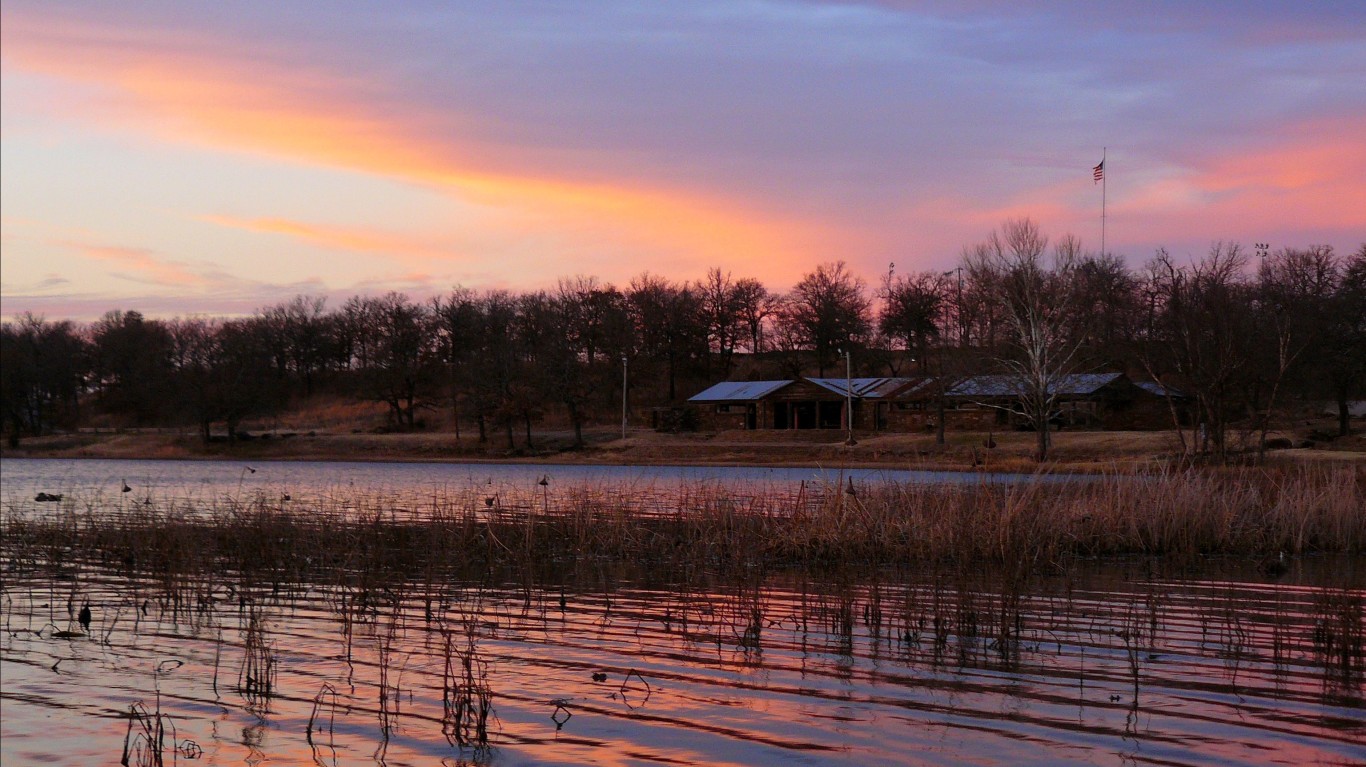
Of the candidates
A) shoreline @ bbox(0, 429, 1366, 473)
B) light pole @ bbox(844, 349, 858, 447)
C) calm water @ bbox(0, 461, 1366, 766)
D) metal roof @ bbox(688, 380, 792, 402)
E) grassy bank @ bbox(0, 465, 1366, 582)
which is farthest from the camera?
metal roof @ bbox(688, 380, 792, 402)

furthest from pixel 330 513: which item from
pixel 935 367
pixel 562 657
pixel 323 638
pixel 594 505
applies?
pixel 935 367

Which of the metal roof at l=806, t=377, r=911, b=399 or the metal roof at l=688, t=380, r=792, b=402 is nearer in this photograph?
the metal roof at l=806, t=377, r=911, b=399

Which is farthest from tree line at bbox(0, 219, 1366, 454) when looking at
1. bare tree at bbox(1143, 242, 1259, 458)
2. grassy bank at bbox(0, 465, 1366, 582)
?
grassy bank at bbox(0, 465, 1366, 582)

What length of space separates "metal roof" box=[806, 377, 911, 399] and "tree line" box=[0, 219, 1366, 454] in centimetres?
274

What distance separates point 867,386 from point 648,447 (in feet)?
58.1

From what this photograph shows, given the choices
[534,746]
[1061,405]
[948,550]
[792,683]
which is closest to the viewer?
[534,746]

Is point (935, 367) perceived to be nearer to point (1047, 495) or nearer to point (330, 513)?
point (1047, 495)

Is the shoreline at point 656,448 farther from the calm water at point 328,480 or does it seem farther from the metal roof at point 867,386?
the metal roof at point 867,386

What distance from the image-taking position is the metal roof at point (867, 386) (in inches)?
3223

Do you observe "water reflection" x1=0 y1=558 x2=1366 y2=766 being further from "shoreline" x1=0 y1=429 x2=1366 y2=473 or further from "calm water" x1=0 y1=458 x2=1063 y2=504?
"shoreline" x1=0 y1=429 x2=1366 y2=473

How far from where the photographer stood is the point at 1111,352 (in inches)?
3307

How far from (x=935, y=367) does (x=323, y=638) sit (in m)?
63.1

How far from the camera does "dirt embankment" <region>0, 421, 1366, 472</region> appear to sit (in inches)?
2343

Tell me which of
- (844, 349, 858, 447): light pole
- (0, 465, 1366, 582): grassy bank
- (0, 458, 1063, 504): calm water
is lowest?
(0, 458, 1063, 504): calm water
